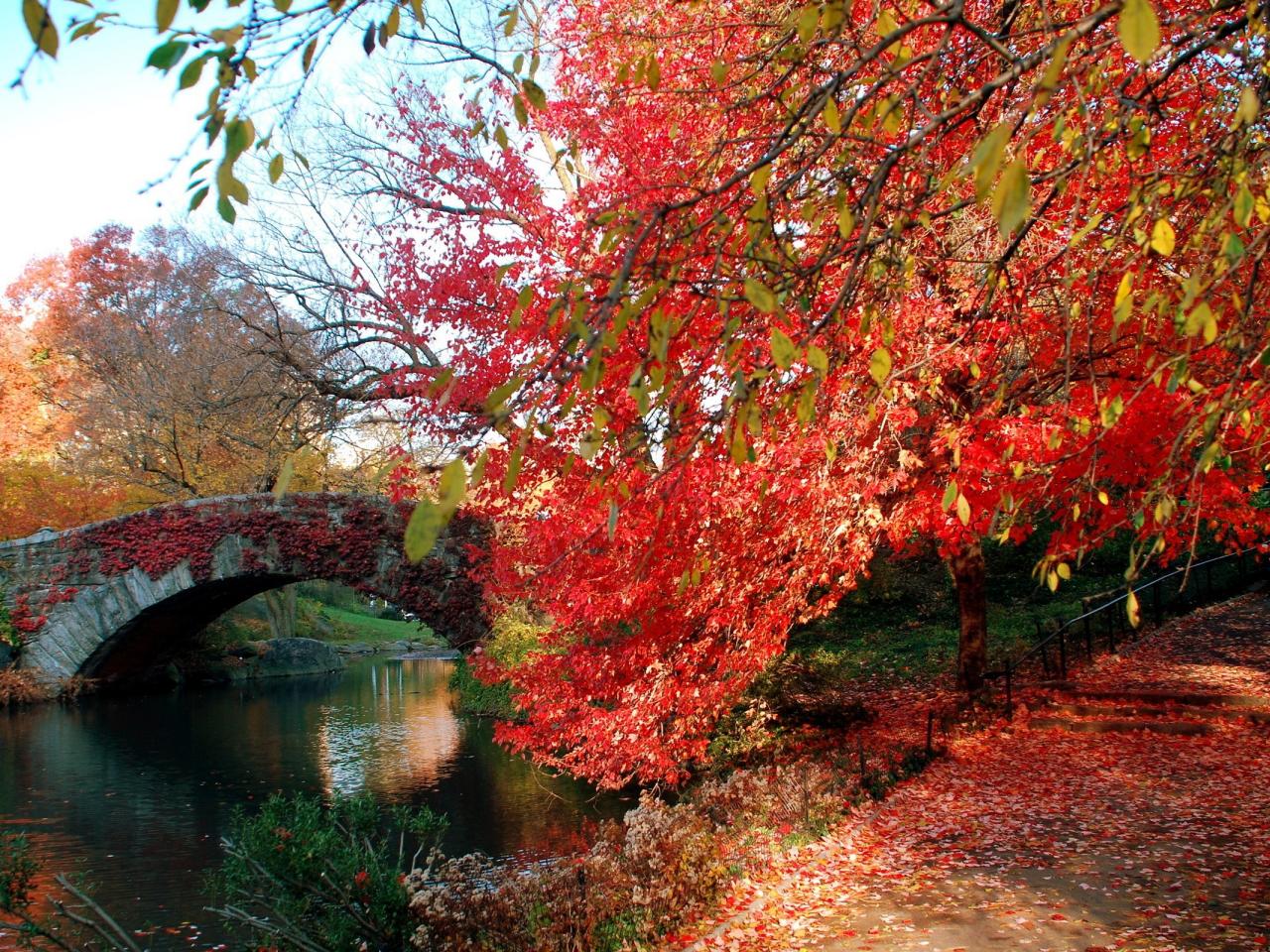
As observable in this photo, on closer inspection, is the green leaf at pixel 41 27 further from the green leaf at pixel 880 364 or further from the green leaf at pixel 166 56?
the green leaf at pixel 880 364

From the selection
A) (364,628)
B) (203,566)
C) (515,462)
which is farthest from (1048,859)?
(364,628)

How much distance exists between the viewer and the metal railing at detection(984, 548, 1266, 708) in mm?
11802

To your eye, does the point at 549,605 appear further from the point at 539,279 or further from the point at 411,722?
the point at 411,722

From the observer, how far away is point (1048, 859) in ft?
19.1

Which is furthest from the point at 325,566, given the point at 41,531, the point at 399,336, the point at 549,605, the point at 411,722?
the point at 549,605

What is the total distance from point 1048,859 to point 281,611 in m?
26.1

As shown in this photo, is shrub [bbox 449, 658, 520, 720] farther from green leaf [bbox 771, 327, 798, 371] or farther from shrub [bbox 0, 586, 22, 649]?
green leaf [bbox 771, 327, 798, 371]

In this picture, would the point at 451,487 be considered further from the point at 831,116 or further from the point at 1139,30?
the point at 831,116

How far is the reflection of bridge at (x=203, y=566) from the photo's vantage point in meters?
15.9

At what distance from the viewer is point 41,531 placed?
1836 cm

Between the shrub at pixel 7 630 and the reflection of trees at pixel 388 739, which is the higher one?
the shrub at pixel 7 630

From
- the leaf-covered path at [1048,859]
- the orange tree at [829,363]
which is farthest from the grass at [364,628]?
the leaf-covered path at [1048,859]

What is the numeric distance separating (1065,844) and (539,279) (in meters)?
5.93

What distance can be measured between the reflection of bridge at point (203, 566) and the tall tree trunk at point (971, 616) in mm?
7501
